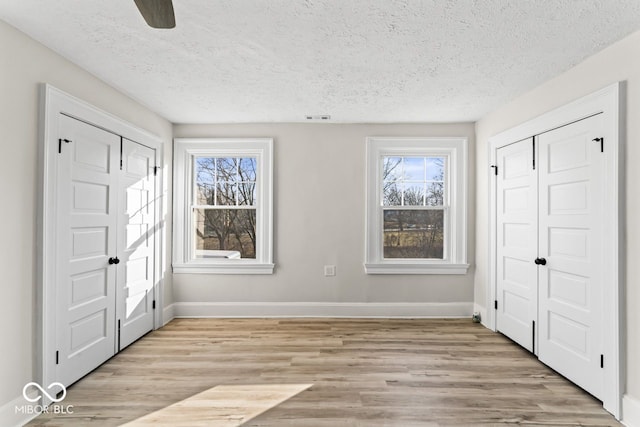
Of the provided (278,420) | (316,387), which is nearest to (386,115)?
(316,387)

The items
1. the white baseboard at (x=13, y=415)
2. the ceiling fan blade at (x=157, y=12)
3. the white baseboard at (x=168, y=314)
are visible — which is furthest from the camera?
the white baseboard at (x=168, y=314)

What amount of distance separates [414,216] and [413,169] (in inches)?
23.3

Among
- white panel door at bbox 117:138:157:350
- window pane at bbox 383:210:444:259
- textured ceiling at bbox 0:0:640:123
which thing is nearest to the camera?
textured ceiling at bbox 0:0:640:123

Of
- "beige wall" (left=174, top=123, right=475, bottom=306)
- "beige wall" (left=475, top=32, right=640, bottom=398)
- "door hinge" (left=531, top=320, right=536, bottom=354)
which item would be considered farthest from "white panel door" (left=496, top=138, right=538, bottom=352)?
"beige wall" (left=174, top=123, right=475, bottom=306)

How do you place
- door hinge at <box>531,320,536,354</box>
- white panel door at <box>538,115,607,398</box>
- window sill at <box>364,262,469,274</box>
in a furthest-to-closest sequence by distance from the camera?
window sill at <box>364,262,469,274</box>, door hinge at <box>531,320,536,354</box>, white panel door at <box>538,115,607,398</box>

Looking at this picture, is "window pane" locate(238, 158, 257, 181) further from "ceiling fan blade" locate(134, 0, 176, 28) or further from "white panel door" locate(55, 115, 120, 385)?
"ceiling fan blade" locate(134, 0, 176, 28)

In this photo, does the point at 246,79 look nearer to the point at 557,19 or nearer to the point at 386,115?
the point at 386,115

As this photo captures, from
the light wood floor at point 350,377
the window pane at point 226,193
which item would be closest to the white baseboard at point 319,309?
the light wood floor at point 350,377

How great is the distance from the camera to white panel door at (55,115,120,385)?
2518 mm

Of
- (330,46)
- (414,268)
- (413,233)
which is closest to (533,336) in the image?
(414,268)

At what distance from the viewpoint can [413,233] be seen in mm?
4449

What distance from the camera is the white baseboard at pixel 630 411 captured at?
6.98ft

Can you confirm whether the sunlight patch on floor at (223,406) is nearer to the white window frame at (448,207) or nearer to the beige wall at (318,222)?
the beige wall at (318,222)

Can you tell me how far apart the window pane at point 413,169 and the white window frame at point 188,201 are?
5.54ft
